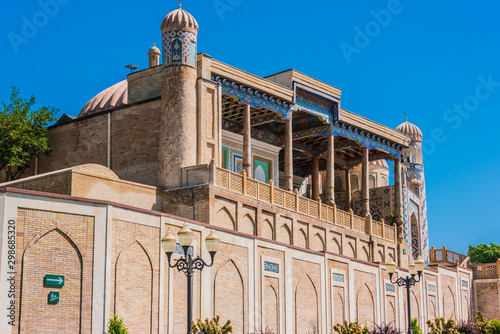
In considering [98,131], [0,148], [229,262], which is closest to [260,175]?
[98,131]

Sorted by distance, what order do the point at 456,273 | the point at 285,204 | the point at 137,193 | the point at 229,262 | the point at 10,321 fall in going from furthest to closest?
the point at 456,273 → the point at 285,204 → the point at 137,193 → the point at 229,262 → the point at 10,321

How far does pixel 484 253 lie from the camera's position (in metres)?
83.2

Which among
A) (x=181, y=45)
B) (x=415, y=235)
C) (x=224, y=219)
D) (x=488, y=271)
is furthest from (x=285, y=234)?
(x=415, y=235)

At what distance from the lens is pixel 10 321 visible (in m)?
19.1

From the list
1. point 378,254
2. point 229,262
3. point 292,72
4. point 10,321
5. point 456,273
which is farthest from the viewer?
point 456,273

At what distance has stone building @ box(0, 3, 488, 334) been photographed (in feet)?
66.6

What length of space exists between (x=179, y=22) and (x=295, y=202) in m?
8.80

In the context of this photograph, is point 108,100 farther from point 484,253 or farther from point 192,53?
point 484,253

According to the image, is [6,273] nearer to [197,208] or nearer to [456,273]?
[197,208]

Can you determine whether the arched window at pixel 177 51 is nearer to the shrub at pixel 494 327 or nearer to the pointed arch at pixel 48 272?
the pointed arch at pixel 48 272

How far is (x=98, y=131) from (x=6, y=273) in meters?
15.6

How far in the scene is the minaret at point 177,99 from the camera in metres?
30.7

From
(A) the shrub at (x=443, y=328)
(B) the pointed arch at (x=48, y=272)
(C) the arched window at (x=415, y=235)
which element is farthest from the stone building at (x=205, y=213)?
(A) the shrub at (x=443, y=328)

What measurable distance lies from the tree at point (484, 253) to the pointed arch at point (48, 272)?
221 feet
